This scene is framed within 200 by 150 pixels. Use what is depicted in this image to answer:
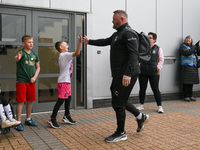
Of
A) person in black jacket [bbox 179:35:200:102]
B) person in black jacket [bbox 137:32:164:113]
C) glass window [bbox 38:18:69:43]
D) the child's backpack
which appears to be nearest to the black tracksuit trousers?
the child's backpack

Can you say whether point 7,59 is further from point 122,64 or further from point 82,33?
point 122,64

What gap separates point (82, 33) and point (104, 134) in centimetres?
328

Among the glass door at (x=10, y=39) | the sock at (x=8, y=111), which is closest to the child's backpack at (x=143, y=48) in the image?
the sock at (x=8, y=111)

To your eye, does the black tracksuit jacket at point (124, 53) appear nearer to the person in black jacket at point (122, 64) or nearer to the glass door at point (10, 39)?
the person in black jacket at point (122, 64)

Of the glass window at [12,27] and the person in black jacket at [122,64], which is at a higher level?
the glass window at [12,27]

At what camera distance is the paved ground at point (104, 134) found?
4.12 meters

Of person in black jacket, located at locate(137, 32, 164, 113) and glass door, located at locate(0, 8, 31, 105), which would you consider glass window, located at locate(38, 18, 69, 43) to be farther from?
person in black jacket, located at locate(137, 32, 164, 113)

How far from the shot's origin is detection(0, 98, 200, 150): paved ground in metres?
4.12

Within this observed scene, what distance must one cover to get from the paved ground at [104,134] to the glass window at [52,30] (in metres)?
1.88

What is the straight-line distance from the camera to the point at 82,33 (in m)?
7.19

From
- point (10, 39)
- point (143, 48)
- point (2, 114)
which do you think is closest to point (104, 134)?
point (143, 48)

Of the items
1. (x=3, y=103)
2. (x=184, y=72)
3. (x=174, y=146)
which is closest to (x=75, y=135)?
(x=3, y=103)

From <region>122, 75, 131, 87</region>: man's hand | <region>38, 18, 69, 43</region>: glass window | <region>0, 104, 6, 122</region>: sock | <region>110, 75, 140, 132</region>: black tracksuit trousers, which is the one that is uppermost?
<region>38, 18, 69, 43</region>: glass window

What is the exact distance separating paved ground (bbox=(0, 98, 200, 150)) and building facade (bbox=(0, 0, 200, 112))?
0.86 metres
